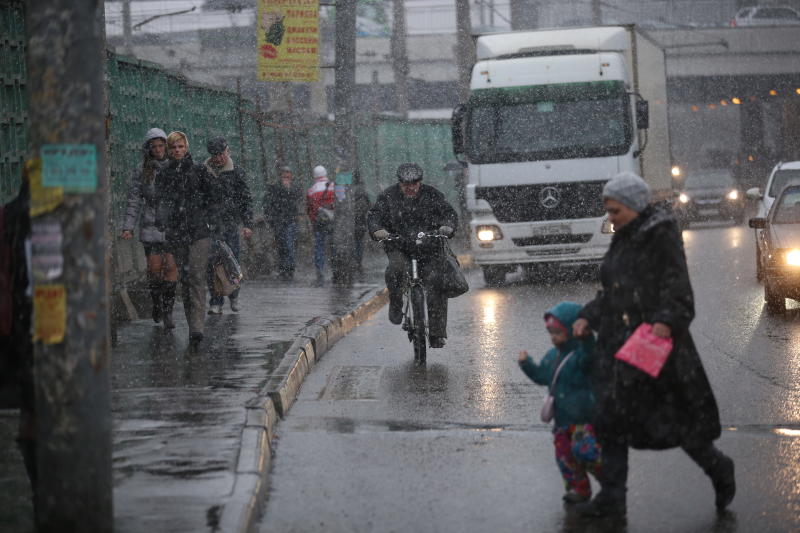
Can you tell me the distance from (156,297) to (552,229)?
7.67 meters

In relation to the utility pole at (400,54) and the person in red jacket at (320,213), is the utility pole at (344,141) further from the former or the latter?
the utility pole at (400,54)

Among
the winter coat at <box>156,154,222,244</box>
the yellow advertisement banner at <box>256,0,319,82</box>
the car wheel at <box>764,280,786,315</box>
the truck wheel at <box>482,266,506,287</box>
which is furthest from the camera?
the truck wheel at <box>482,266,506,287</box>

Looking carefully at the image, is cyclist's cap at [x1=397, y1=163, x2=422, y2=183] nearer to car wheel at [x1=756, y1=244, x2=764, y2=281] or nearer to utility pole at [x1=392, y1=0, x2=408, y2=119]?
car wheel at [x1=756, y1=244, x2=764, y2=281]

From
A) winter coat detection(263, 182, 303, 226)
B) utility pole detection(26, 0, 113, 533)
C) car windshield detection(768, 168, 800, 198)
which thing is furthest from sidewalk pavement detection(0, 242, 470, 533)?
car windshield detection(768, 168, 800, 198)

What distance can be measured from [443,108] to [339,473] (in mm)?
68134

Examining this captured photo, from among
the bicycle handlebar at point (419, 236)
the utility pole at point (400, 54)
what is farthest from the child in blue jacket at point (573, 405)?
the utility pole at point (400, 54)

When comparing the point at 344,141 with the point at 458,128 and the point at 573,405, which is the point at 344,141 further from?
the point at 573,405

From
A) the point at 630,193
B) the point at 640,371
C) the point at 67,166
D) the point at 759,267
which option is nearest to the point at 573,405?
the point at 640,371

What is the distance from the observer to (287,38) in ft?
61.6

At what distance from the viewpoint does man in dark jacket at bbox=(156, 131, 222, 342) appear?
37.9ft

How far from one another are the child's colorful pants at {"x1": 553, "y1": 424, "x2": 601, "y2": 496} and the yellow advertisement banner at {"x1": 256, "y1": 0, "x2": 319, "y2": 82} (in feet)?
41.6

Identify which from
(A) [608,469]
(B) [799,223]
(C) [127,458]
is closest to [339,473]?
(C) [127,458]

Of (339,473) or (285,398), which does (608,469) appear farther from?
(285,398)

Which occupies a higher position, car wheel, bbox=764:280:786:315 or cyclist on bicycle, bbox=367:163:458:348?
cyclist on bicycle, bbox=367:163:458:348
